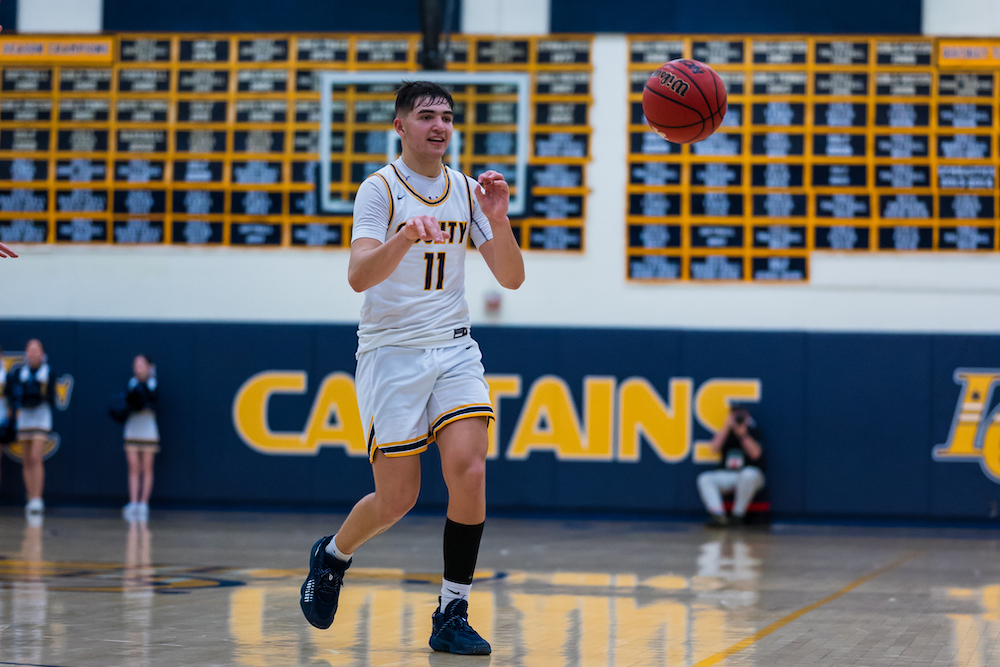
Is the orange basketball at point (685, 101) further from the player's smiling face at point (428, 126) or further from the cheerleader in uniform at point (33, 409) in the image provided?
the cheerleader in uniform at point (33, 409)

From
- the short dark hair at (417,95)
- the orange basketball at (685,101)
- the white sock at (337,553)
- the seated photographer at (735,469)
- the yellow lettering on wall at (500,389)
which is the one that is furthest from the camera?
the yellow lettering on wall at (500,389)

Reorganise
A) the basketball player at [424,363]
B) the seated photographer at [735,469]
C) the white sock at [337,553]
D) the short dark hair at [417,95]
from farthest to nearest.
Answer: the seated photographer at [735,469] → the white sock at [337,553] → the short dark hair at [417,95] → the basketball player at [424,363]

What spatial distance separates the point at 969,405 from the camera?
1323 cm

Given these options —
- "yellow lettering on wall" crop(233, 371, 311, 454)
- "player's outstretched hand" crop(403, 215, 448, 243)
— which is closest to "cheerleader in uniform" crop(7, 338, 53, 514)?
"yellow lettering on wall" crop(233, 371, 311, 454)

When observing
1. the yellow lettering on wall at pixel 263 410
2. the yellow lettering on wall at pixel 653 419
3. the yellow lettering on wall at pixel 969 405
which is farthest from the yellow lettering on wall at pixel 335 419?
the yellow lettering on wall at pixel 969 405

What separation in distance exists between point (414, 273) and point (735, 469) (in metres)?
8.58

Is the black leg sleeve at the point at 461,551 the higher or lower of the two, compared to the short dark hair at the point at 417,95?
lower

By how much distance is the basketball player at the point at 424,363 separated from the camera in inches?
199

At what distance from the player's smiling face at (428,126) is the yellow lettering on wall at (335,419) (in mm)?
8923

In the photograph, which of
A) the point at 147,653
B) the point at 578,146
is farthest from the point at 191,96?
the point at 147,653

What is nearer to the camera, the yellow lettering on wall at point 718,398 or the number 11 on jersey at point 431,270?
the number 11 on jersey at point 431,270

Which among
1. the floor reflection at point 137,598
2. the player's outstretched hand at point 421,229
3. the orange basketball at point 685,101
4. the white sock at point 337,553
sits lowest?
the floor reflection at point 137,598

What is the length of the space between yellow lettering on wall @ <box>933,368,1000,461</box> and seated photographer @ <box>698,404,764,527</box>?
223cm

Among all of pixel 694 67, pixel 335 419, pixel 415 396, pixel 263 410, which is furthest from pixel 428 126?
pixel 263 410
